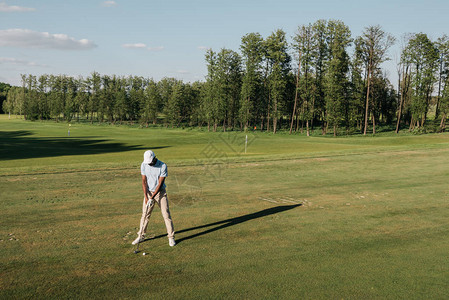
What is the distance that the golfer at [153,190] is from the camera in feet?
29.1

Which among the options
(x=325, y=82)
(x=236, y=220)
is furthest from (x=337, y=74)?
(x=236, y=220)

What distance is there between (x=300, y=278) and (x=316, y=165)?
18.4 meters

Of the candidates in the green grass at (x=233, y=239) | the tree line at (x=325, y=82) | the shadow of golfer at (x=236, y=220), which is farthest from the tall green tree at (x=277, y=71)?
the shadow of golfer at (x=236, y=220)

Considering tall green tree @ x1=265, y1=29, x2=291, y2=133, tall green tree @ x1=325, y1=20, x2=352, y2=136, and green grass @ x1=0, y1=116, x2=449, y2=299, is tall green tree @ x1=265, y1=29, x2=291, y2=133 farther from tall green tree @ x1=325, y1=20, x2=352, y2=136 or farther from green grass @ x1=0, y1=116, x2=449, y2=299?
green grass @ x1=0, y1=116, x2=449, y2=299

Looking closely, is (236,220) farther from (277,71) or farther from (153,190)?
(277,71)

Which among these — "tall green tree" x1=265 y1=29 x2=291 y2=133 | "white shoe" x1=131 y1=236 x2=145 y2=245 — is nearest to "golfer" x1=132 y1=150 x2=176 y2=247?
"white shoe" x1=131 y1=236 x2=145 y2=245

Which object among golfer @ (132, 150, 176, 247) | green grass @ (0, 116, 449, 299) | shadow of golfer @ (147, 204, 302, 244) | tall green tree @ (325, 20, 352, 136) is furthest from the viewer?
tall green tree @ (325, 20, 352, 136)

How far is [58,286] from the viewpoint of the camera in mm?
6438

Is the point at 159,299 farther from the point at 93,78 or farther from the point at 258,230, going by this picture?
the point at 93,78

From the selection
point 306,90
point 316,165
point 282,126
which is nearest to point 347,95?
point 306,90

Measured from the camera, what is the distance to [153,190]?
910 centimetres

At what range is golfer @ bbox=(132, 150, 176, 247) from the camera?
8875 mm

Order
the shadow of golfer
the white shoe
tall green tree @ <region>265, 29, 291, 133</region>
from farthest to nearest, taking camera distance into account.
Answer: tall green tree @ <region>265, 29, 291, 133</region>
the shadow of golfer
the white shoe

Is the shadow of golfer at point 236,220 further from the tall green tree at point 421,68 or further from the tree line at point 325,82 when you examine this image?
the tall green tree at point 421,68
